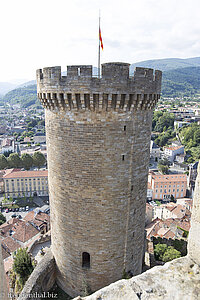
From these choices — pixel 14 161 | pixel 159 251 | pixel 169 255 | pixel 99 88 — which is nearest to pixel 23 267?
pixel 159 251

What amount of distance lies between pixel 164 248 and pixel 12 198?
5316 cm

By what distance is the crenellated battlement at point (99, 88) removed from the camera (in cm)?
796

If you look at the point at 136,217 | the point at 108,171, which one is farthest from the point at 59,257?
the point at 108,171

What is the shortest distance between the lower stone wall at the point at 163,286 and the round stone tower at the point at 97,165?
4.91 meters

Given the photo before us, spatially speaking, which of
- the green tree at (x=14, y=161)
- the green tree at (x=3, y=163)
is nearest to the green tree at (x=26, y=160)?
the green tree at (x=14, y=161)

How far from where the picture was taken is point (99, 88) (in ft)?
26.1

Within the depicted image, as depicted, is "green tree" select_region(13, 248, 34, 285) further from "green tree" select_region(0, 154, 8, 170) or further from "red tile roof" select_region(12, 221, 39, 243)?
"green tree" select_region(0, 154, 8, 170)

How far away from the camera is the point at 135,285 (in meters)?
4.34

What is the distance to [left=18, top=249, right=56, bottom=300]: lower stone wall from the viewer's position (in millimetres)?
9836

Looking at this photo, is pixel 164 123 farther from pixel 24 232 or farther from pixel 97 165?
pixel 97 165

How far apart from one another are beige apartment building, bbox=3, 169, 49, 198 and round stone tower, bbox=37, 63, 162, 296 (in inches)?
2068

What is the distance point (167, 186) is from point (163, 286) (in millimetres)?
60006

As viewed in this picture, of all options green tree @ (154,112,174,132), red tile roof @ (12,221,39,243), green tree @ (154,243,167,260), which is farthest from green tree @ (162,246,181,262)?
green tree @ (154,112,174,132)

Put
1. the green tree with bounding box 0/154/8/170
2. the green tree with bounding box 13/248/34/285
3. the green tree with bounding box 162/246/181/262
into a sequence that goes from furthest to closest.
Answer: the green tree with bounding box 0/154/8/170
the green tree with bounding box 162/246/181/262
the green tree with bounding box 13/248/34/285
